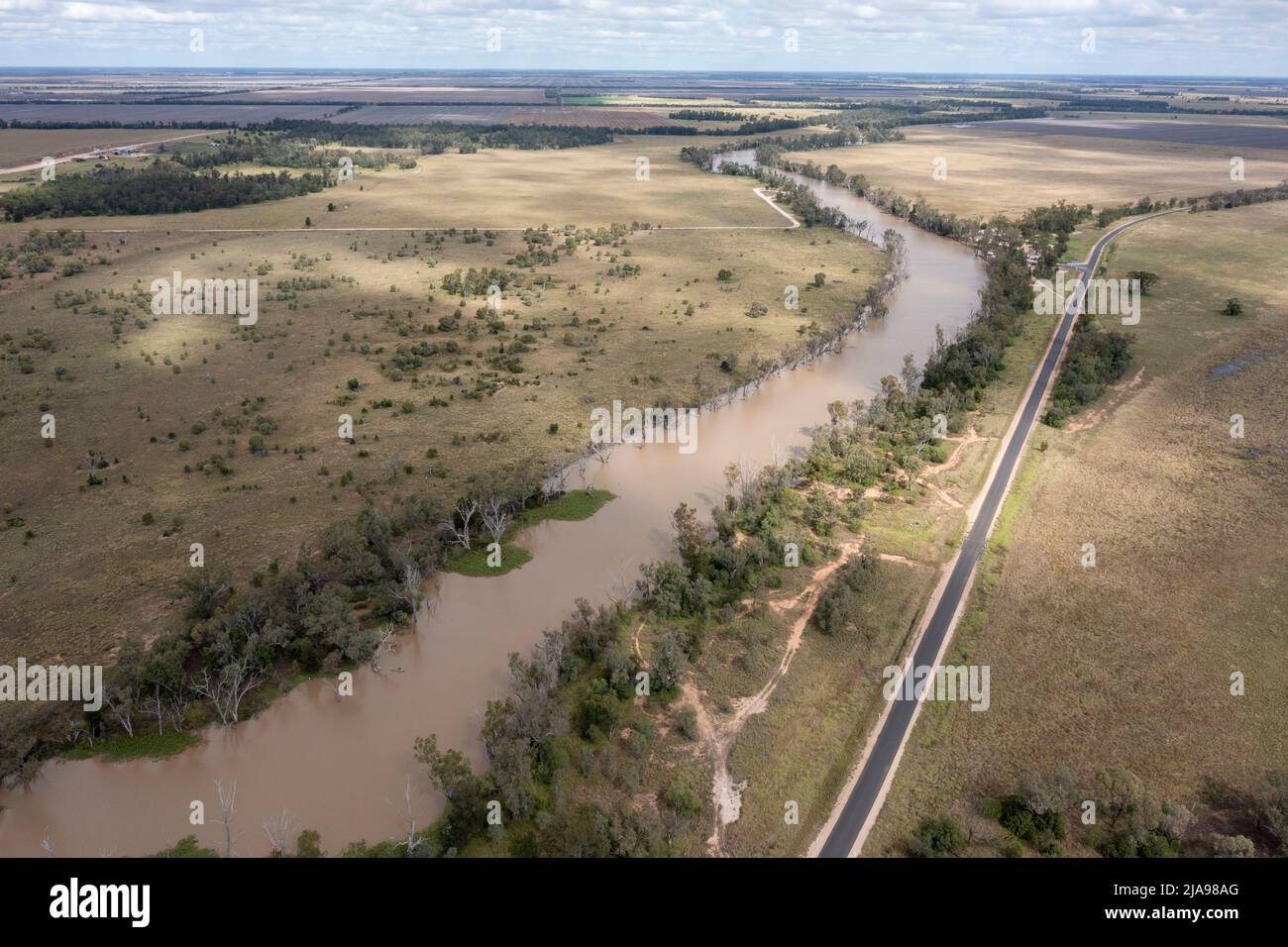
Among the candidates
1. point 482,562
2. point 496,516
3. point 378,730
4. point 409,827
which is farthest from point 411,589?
point 409,827

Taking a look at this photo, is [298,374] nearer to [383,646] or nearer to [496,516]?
[496,516]

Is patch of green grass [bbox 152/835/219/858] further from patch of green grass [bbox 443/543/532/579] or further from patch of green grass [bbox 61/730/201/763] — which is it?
patch of green grass [bbox 443/543/532/579]

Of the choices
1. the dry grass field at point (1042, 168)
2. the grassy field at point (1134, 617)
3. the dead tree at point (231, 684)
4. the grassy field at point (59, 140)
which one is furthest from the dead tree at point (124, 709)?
the grassy field at point (59, 140)

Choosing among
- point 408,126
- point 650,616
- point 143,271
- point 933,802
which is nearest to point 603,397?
point 650,616

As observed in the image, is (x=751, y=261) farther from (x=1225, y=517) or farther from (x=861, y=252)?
(x=1225, y=517)

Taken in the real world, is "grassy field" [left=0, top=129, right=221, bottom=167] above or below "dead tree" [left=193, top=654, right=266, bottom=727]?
above

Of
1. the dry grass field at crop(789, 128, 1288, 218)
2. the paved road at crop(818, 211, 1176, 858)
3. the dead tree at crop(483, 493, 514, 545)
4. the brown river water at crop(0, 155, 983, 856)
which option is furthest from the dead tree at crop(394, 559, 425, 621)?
the dry grass field at crop(789, 128, 1288, 218)
